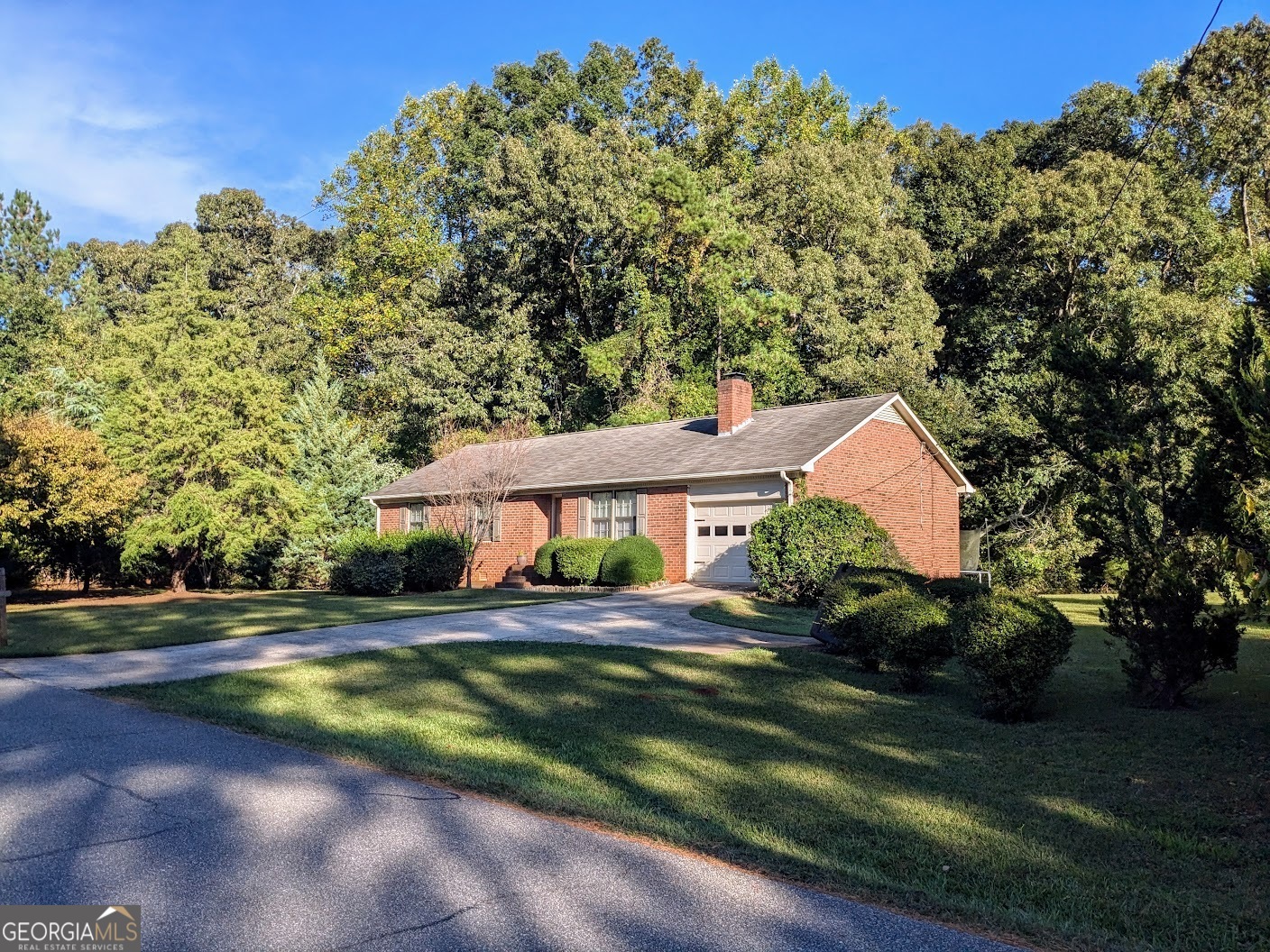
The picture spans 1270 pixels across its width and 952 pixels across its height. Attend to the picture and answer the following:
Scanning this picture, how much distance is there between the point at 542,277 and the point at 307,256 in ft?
92.1

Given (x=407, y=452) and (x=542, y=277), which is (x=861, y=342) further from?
(x=407, y=452)

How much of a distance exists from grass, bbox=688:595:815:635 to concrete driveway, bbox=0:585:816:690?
0.35 meters

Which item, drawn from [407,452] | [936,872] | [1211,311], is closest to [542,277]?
[407,452]

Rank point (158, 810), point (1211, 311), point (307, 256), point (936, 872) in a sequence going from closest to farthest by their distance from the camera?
point (936, 872), point (158, 810), point (1211, 311), point (307, 256)

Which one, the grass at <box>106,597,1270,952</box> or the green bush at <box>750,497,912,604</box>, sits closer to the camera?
the grass at <box>106,597,1270,952</box>

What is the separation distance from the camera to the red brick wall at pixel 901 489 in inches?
918

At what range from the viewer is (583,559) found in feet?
79.8

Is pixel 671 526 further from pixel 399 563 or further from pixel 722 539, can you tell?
pixel 399 563

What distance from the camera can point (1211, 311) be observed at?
2831cm

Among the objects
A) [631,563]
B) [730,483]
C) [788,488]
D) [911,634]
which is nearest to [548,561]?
[631,563]

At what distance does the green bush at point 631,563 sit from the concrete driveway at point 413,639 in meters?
3.88

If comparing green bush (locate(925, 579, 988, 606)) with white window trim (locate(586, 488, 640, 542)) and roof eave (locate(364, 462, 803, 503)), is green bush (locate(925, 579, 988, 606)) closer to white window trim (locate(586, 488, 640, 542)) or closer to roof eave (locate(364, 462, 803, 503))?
roof eave (locate(364, 462, 803, 503))

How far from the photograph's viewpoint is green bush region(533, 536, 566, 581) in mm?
25562

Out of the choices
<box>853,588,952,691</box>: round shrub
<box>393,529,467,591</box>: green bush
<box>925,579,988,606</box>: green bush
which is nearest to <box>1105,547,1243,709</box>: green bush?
<box>853,588,952,691</box>: round shrub
